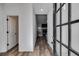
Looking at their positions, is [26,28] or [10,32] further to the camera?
[10,32]

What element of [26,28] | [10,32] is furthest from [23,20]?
[10,32]

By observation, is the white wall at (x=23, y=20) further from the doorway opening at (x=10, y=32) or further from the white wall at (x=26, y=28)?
the doorway opening at (x=10, y=32)

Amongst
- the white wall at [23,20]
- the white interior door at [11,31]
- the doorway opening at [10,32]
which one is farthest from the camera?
the white interior door at [11,31]

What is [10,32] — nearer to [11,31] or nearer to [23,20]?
[11,31]

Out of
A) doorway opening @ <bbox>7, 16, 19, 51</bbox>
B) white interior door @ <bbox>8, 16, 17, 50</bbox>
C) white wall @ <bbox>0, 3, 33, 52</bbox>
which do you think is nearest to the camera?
white wall @ <bbox>0, 3, 33, 52</bbox>

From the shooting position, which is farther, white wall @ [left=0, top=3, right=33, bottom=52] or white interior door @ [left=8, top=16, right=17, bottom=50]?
white interior door @ [left=8, top=16, right=17, bottom=50]

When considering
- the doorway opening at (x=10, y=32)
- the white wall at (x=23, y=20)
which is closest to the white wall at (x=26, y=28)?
the white wall at (x=23, y=20)

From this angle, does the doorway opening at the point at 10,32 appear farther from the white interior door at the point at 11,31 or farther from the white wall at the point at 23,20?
the white wall at the point at 23,20

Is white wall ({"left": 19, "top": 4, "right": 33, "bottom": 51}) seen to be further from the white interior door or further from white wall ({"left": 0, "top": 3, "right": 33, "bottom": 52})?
the white interior door

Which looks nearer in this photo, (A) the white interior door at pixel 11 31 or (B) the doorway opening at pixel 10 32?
(B) the doorway opening at pixel 10 32

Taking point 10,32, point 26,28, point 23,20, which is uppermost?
point 23,20

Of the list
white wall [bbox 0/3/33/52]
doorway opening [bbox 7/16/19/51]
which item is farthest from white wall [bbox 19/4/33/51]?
doorway opening [bbox 7/16/19/51]

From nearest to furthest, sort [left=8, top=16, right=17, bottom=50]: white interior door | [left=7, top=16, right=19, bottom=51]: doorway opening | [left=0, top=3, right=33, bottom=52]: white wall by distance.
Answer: [left=0, top=3, right=33, bottom=52]: white wall → [left=7, top=16, right=19, bottom=51]: doorway opening → [left=8, top=16, right=17, bottom=50]: white interior door

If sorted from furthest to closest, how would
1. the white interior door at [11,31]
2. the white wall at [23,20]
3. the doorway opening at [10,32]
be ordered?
1. the white interior door at [11,31]
2. the doorway opening at [10,32]
3. the white wall at [23,20]
